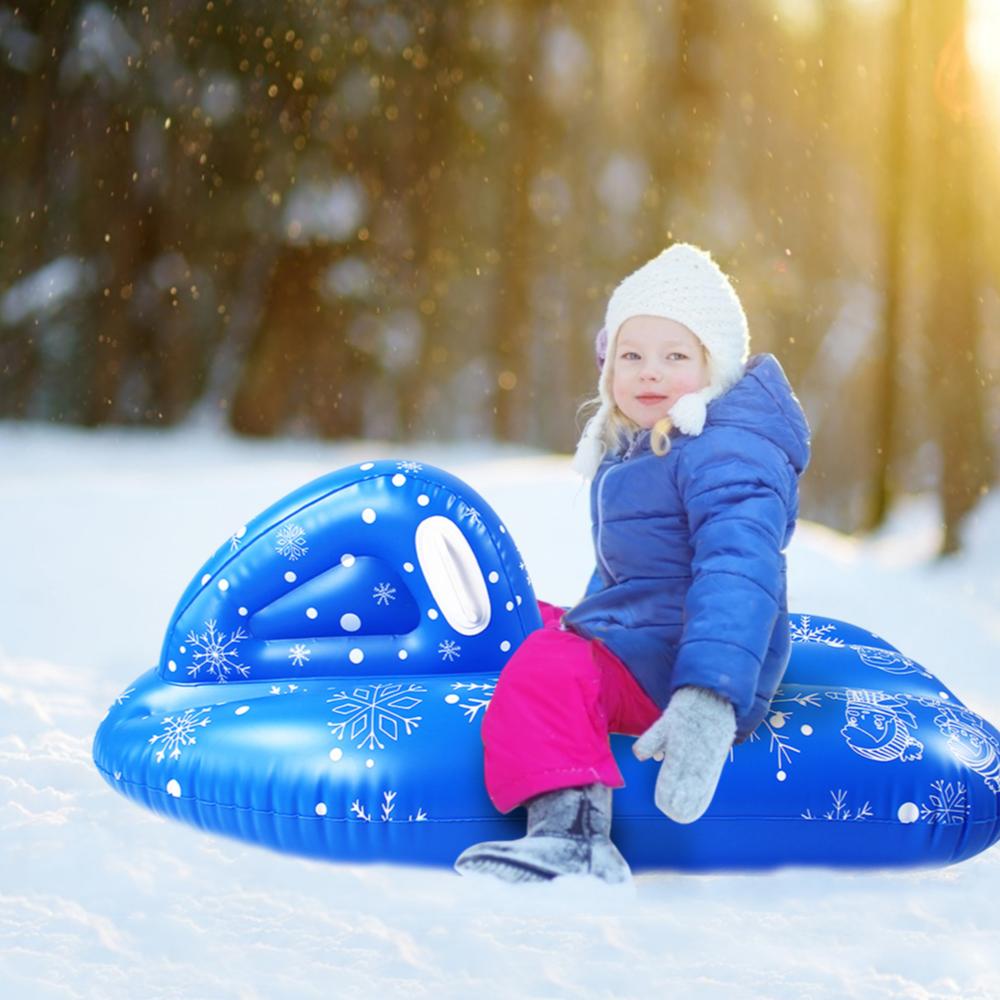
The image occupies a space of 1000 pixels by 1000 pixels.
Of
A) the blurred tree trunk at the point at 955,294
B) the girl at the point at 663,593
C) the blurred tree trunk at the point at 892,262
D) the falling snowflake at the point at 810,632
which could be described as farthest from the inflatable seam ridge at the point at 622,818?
the blurred tree trunk at the point at 892,262

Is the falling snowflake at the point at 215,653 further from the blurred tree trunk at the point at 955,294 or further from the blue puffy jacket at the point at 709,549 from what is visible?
the blurred tree trunk at the point at 955,294

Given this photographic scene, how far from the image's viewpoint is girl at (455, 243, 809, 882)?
6.08 ft

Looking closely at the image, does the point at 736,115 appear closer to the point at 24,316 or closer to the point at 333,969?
the point at 24,316

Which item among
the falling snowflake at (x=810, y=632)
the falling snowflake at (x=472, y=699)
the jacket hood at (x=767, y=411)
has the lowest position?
the falling snowflake at (x=472, y=699)

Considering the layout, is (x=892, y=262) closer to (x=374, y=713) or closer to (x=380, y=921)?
(x=374, y=713)

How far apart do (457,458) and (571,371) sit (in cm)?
101

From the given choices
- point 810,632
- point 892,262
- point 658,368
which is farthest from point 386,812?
point 892,262

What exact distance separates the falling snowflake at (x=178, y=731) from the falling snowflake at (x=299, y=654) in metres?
0.19

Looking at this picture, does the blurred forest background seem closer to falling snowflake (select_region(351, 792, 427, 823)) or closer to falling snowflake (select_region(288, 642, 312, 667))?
falling snowflake (select_region(288, 642, 312, 667))

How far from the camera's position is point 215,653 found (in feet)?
7.91

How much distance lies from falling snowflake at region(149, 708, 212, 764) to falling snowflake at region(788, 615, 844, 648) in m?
1.25

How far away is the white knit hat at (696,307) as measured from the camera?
211cm

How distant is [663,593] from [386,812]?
0.59 meters

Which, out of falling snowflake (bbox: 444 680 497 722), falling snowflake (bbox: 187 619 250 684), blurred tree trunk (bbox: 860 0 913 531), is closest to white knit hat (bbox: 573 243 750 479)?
falling snowflake (bbox: 444 680 497 722)
